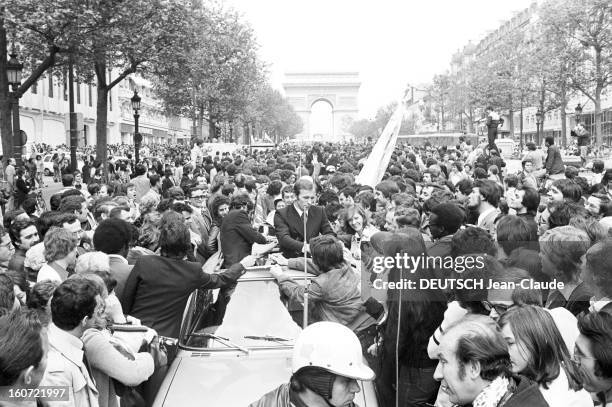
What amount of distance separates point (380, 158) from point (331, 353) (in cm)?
1048

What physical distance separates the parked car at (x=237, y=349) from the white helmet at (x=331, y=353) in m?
1.76

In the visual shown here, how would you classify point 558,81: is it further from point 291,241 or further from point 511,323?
point 511,323

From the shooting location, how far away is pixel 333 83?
160 meters

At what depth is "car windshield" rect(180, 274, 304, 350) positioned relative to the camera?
545cm

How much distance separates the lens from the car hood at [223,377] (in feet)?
15.7

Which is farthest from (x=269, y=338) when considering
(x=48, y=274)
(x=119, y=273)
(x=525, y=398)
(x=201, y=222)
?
(x=201, y=222)

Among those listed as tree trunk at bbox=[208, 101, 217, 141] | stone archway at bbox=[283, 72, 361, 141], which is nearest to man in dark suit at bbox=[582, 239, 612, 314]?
tree trunk at bbox=[208, 101, 217, 141]

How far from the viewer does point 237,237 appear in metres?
8.02

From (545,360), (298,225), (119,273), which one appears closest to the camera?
(545,360)

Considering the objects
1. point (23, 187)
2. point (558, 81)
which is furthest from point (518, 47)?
point (23, 187)

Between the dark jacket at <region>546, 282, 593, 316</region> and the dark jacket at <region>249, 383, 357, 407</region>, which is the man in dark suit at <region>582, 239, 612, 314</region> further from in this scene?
the dark jacket at <region>249, 383, 357, 407</region>

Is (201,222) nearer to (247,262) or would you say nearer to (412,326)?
(247,262)

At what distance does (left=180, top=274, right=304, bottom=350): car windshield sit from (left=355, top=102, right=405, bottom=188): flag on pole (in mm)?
6521

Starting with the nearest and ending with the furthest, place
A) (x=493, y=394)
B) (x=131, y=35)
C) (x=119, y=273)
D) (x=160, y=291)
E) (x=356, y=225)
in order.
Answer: (x=493, y=394)
(x=160, y=291)
(x=119, y=273)
(x=356, y=225)
(x=131, y=35)
